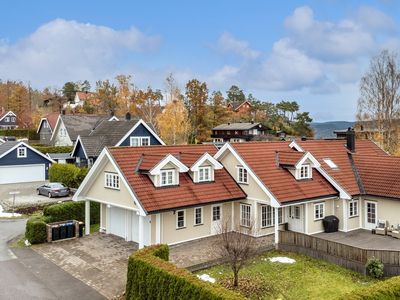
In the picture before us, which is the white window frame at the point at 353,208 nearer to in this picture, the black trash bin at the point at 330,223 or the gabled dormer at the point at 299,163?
the black trash bin at the point at 330,223

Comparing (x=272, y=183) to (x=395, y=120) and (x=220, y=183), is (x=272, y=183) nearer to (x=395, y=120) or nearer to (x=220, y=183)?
(x=220, y=183)

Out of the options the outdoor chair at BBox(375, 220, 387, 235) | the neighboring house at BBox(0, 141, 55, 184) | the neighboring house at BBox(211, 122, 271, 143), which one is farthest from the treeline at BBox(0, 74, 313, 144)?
the outdoor chair at BBox(375, 220, 387, 235)

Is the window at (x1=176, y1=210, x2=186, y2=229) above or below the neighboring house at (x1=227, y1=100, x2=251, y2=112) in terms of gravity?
below

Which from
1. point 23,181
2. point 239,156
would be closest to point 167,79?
point 23,181

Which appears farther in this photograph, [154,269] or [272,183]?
[272,183]

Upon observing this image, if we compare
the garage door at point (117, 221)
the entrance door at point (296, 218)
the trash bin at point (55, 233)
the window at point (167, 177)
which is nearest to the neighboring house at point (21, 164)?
the trash bin at point (55, 233)

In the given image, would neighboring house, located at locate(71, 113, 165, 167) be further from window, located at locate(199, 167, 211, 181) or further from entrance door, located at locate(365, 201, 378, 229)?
entrance door, located at locate(365, 201, 378, 229)
